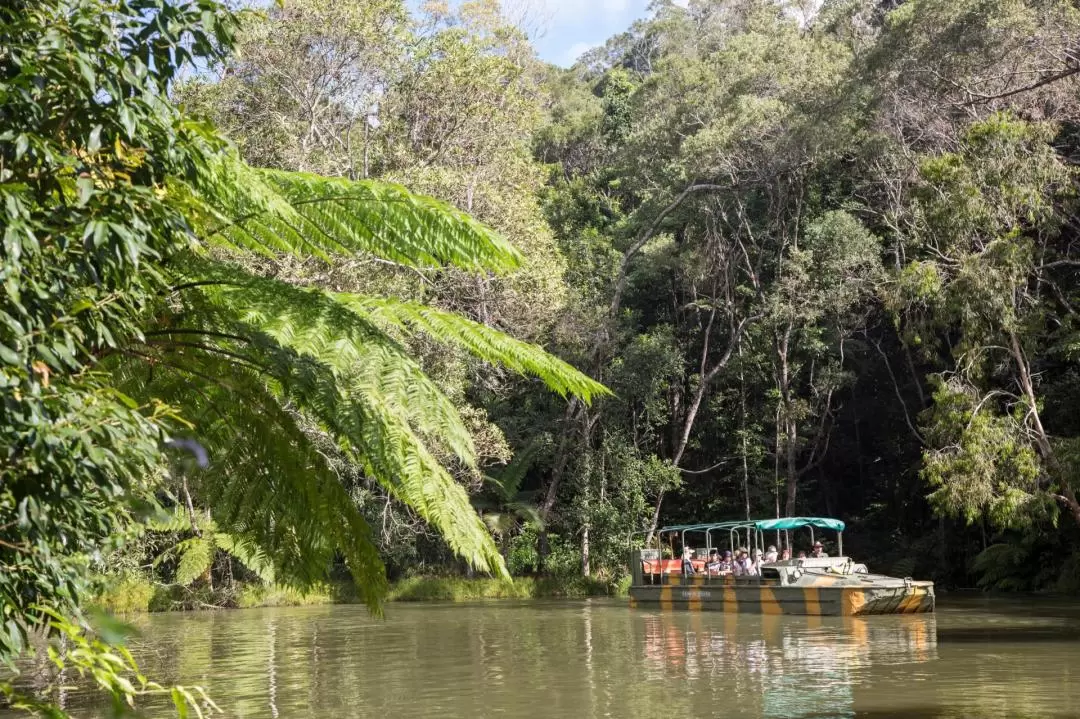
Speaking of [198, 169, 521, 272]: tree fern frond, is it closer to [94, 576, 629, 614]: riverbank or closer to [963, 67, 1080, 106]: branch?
[963, 67, 1080, 106]: branch

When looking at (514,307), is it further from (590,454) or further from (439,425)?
(439,425)

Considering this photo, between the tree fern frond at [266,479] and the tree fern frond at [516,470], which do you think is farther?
the tree fern frond at [516,470]

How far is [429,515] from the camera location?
4113 mm

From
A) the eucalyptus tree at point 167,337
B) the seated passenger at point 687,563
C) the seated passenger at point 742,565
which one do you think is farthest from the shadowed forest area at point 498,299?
the seated passenger at point 687,563

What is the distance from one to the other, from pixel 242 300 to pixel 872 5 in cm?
3724

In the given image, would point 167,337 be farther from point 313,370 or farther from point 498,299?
point 498,299

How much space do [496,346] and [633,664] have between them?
11167mm

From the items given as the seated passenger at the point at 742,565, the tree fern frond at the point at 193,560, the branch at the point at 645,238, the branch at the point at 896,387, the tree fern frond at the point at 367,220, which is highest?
the branch at the point at 645,238

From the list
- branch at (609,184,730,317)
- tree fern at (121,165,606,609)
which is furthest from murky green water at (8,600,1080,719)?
branch at (609,184,730,317)

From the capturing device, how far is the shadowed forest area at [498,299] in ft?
10.5

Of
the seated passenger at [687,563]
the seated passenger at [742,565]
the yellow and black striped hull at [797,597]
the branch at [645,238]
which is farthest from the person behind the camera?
the branch at [645,238]

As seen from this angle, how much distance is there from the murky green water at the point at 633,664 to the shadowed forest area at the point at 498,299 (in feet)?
6.08

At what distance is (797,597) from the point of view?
2112 centimetres

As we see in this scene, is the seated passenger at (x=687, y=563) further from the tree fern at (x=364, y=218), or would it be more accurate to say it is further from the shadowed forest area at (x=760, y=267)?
the tree fern at (x=364, y=218)
